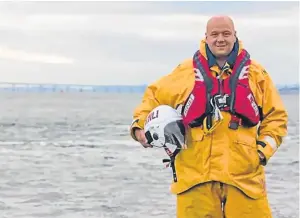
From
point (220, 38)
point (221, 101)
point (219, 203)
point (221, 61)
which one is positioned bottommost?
point (219, 203)

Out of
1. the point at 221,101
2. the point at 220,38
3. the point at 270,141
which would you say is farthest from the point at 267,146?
the point at 220,38

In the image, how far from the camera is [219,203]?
5234 millimetres

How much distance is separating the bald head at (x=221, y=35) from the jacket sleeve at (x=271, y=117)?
0.34 metres

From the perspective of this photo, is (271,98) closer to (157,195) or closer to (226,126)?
(226,126)

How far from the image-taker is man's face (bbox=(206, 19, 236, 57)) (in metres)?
5.17

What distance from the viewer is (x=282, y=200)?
1124 cm

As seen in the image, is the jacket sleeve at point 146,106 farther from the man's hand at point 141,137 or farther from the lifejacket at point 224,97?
the lifejacket at point 224,97

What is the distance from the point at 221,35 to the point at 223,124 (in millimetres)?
614

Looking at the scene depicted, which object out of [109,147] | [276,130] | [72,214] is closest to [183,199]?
[276,130]

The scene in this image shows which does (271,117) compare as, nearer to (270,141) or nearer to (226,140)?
(270,141)

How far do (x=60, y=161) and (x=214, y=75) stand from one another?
11.4m

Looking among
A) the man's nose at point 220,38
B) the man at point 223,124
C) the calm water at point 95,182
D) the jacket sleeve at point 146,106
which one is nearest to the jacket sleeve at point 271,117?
the man at point 223,124

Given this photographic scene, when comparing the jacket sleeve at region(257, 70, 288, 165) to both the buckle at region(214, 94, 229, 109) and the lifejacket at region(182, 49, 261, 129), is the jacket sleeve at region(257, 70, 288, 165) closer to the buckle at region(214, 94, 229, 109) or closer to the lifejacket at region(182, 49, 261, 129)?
the lifejacket at region(182, 49, 261, 129)

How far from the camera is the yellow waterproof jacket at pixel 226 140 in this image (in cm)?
514
